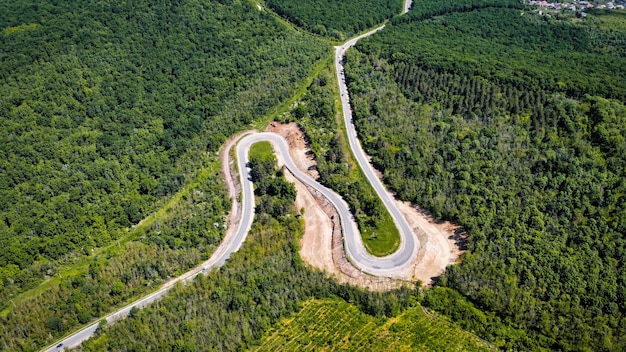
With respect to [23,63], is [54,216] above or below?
below

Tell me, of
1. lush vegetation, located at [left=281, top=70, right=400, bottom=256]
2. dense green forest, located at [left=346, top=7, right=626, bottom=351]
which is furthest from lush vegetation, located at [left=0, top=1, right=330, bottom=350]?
dense green forest, located at [left=346, top=7, right=626, bottom=351]

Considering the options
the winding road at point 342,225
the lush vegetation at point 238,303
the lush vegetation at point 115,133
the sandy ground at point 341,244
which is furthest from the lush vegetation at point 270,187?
the lush vegetation at point 238,303

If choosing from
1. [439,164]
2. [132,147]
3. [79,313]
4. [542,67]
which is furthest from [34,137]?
[542,67]

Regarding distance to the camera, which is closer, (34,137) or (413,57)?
(34,137)

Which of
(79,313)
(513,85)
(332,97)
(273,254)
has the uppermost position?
(513,85)

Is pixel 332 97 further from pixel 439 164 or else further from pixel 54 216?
pixel 54 216

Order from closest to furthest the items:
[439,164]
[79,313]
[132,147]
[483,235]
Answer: [79,313] < [483,235] < [439,164] < [132,147]

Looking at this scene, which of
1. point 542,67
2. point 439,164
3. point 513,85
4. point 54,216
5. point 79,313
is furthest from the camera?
point 542,67
